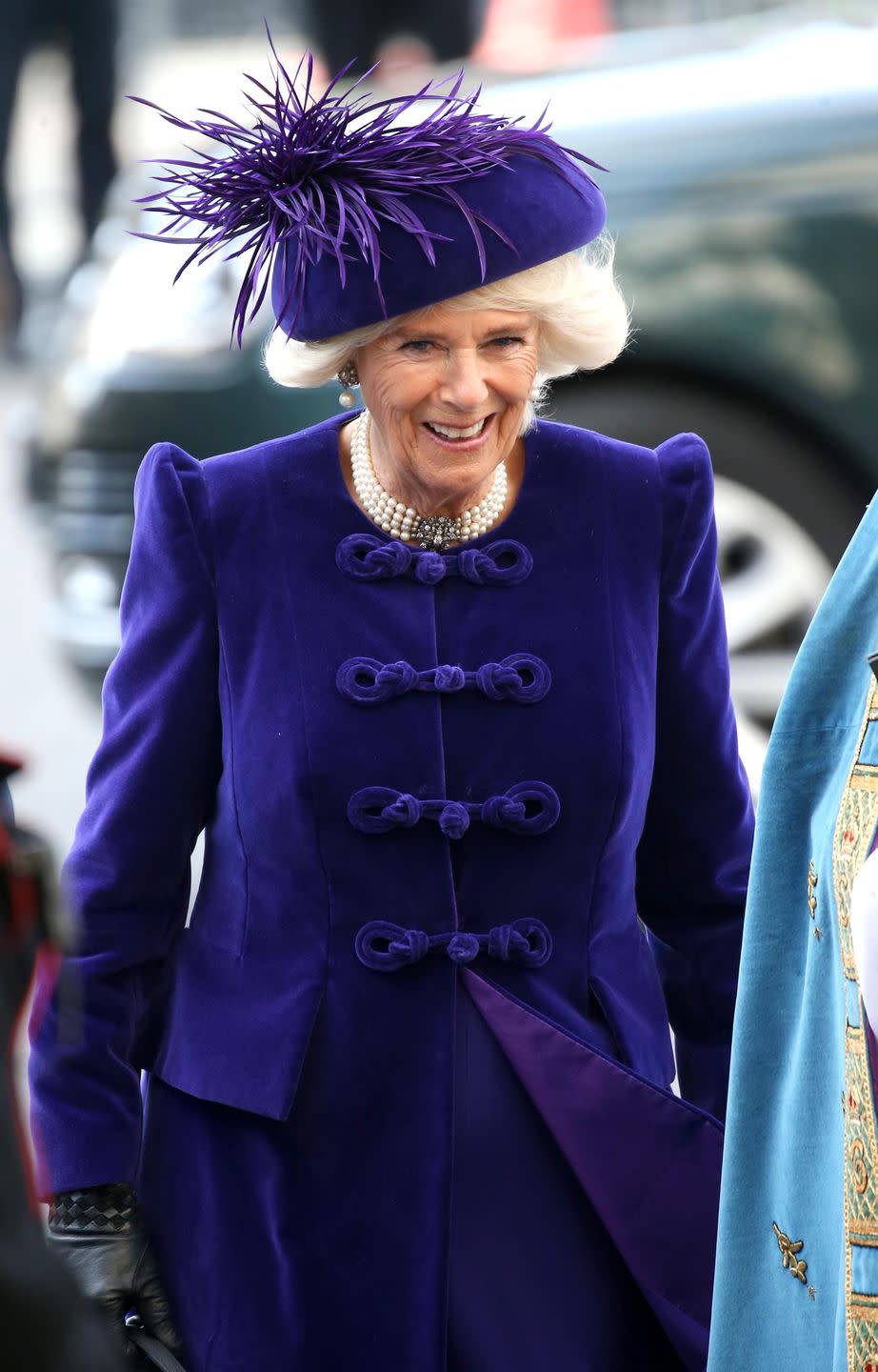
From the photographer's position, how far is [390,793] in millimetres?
2453

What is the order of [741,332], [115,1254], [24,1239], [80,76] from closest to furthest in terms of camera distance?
[24,1239], [115,1254], [741,332], [80,76]

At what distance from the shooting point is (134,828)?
2.51m

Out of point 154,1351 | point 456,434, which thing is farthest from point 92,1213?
point 456,434

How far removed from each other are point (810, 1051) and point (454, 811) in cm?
50

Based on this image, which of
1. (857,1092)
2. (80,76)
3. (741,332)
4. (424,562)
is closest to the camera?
(857,1092)

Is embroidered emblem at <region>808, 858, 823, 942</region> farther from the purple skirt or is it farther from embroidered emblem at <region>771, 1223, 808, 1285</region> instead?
the purple skirt

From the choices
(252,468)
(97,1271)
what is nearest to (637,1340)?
(97,1271)

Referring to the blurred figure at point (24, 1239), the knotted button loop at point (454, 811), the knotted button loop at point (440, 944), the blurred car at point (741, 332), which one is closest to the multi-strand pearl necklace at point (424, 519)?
the knotted button loop at point (454, 811)

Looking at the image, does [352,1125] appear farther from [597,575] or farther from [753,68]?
[753,68]

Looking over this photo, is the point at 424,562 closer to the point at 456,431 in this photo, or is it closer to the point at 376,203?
the point at 456,431

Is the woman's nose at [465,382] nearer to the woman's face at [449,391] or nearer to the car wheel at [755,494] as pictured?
the woman's face at [449,391]

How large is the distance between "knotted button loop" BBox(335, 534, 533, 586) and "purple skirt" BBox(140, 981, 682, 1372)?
476 mm

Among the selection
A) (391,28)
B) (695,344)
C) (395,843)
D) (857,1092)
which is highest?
(391,28)

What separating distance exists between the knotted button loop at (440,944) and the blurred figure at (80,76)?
926 centimetres
